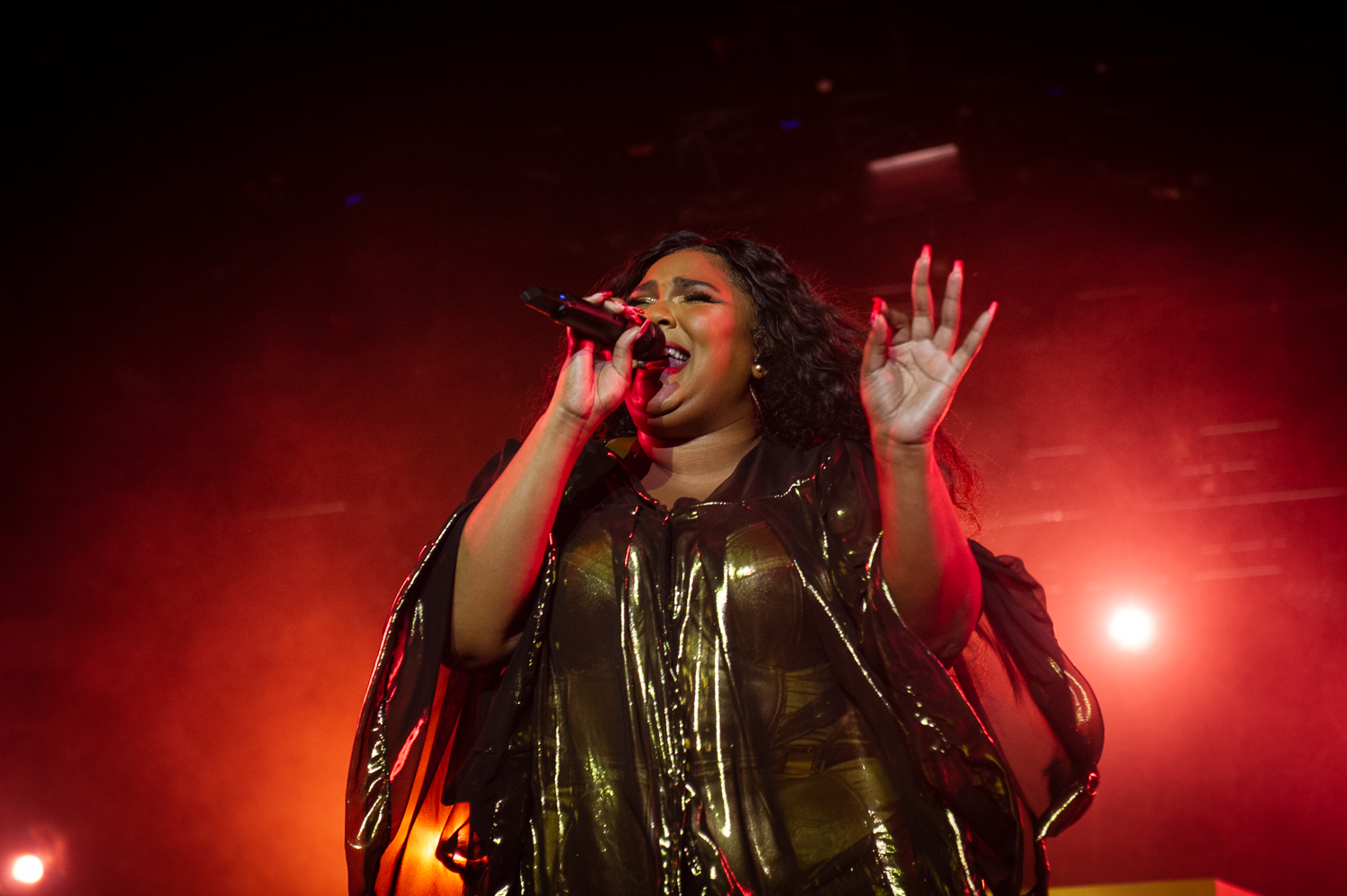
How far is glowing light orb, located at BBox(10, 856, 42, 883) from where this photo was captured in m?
3.19

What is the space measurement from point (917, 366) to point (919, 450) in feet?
0.44

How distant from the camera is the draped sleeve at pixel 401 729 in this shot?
134cm

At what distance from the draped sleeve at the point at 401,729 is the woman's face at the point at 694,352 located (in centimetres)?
43

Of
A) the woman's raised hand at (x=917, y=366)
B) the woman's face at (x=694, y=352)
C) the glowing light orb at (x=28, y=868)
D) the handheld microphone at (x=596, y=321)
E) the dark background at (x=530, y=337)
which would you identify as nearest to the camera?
the woman's raised hand at (x=917, y=366)

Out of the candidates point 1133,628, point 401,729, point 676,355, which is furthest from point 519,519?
point 1133,628

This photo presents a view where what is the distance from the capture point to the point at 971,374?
11.8 feet

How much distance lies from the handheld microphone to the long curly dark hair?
1.30 ft

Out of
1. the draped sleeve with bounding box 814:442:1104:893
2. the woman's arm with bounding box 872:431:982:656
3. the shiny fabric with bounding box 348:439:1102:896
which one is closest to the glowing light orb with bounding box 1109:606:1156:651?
the draped sleeve with bounding box 814:442:1104:893

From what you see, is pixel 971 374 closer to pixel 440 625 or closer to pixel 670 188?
pixel 670 188

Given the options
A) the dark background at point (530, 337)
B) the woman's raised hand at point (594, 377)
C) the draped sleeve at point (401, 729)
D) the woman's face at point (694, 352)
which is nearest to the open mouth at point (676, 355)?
the woman's face at point (694, 352)

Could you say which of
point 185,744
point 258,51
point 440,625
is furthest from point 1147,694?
point 258,51

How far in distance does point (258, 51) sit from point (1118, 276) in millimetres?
3484

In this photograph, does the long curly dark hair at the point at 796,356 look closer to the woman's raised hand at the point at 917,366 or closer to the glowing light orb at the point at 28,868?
the woman's raised hand at the point at 917,366

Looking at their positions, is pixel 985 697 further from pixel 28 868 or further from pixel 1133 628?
pixel 28 868
